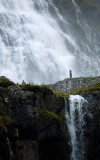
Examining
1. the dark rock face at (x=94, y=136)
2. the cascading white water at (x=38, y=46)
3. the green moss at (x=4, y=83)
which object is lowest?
the dark rock face at (x=94, y=136)

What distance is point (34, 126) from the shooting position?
25172 millimetres

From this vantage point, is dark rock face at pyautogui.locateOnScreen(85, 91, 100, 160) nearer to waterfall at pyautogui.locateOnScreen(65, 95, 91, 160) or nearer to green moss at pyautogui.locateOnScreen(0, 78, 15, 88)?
waterfall at pyautogui.locateOnScreen(65, 95, 91, 160)

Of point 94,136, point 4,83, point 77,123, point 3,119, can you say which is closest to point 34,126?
point 3,119

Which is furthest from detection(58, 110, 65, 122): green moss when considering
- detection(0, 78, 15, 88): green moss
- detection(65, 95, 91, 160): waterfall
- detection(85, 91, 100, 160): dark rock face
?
detection(0, 78, 15, 88): green moss

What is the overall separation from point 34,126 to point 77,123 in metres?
6.30

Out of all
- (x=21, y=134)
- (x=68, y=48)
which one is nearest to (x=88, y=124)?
(x=21, y=134)

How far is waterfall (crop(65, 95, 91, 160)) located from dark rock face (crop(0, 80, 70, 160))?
0.99m

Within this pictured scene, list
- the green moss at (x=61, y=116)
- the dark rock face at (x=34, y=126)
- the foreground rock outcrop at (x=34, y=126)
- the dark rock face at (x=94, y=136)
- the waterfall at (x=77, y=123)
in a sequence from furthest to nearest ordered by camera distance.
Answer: the dark rock face at (x=94, y=136) < the waterfall at (x=77, y=123) < the green moss at (x=61, y=116) < the dark rock face at (x=34, y=126) < the foreground rock outcrop at (x=34, y=126)

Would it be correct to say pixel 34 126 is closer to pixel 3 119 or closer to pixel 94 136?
pixel 3 119

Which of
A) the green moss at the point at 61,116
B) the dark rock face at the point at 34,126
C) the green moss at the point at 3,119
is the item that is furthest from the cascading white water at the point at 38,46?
the green moss at the point at 3,119

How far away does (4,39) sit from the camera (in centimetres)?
7619

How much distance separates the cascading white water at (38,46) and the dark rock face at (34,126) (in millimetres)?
42452

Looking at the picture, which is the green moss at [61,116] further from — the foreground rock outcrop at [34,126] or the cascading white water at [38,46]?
the cascading white water at [38,46]

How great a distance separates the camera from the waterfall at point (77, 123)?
94.5 ft
